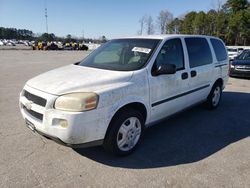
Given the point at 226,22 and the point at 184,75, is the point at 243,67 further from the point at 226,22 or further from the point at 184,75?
the point at 226,22

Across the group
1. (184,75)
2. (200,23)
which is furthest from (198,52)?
(200,23)

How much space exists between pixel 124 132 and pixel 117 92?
Answer: 65 centimetres

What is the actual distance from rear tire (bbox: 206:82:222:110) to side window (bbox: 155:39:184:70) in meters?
1.78

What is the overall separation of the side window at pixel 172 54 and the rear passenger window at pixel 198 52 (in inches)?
12.0

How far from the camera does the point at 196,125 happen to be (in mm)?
Result: 5027

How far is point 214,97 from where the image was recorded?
6.05m

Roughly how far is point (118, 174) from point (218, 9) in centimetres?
7269

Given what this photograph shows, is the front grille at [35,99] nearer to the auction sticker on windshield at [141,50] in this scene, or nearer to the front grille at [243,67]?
the auction sticker on windshield at [141,50]

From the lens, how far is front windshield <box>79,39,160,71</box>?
3891 millimetres

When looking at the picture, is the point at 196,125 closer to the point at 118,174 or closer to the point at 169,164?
the point at 169,164

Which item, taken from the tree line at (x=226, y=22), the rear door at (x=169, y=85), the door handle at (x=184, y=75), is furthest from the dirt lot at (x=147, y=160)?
the tree line at (x=226, y=22)

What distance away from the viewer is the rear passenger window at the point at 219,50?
19.3 feet

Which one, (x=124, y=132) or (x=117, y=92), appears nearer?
(x=117, y=92)

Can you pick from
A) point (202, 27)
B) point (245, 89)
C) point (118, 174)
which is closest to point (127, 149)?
point (118, 174)
